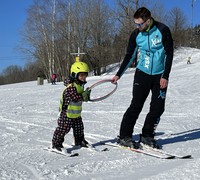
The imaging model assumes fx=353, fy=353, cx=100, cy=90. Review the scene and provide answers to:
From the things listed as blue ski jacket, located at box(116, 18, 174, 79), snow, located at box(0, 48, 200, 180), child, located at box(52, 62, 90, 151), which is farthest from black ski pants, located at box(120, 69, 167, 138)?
child, located at box(52, 62, 90, 151)

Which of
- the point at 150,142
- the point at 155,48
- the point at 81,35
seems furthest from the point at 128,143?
the point at 81,35

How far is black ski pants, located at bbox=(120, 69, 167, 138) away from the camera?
4.91m

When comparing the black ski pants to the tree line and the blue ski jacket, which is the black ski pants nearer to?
the blue ski jacket

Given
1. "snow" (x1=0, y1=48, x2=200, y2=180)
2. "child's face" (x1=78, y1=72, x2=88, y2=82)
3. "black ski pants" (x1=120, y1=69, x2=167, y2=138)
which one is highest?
"child's face" (x1=78, y1=72, x2=88, y2=82)

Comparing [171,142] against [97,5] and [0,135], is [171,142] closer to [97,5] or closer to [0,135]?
[0,135]

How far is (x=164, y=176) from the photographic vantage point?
3.46 m

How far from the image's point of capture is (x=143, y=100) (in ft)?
16.4

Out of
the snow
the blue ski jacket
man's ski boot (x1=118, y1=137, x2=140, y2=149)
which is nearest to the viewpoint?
the snow

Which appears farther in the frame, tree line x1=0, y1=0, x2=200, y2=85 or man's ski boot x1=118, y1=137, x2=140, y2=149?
tree line x1=0, y1=0, x2=200, y2=85

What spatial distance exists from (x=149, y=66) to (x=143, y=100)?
495mm

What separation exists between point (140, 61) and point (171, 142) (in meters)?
1.38

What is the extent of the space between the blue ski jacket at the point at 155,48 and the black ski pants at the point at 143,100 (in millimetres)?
115

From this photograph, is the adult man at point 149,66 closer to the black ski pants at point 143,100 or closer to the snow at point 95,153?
the black ski pants at point 143,100

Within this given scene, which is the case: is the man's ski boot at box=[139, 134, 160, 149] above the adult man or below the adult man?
below
